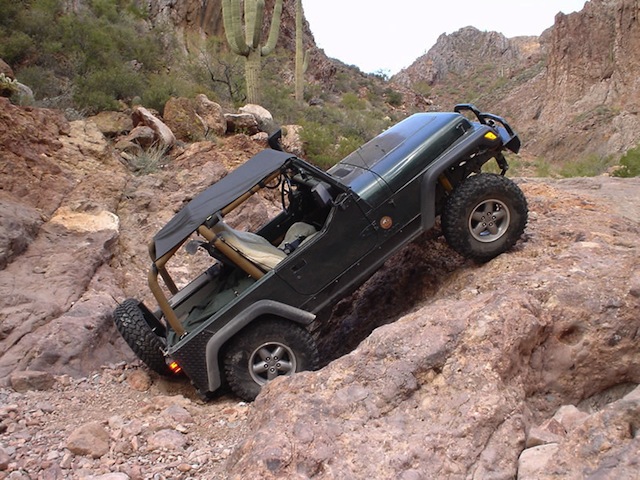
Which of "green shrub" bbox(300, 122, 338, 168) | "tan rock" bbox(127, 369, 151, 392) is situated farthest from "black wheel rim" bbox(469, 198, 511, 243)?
"green shrub" bbox(300, 122, 338, 168)

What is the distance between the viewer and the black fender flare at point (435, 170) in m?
4.62

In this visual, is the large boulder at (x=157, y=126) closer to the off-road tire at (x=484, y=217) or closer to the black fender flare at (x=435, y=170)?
the black fender flare at (x=435, y=170)

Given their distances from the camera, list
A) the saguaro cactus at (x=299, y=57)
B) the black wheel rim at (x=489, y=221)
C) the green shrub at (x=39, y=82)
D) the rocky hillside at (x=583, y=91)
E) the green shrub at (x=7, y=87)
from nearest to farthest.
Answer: the black wheel rim at (x=489, y=221), the green shrub at (x=7, y=87), the green shrub at (x=39, y=82), the saguaro cactus at (x=299, y=57), the rocky hillside at (x=583, y=91)

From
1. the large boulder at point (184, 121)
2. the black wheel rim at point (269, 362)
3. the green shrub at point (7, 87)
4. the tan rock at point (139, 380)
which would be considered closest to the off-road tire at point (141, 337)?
the tan rock at point (139, 380)

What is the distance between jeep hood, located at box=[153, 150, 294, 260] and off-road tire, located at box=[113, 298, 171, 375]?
0.62 m

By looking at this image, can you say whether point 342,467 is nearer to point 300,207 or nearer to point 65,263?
point 300,207

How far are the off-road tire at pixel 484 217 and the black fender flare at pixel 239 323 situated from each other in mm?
1441

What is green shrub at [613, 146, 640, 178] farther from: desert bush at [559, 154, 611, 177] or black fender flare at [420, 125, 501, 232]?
black fender flare at [420, 125, 501, 232]

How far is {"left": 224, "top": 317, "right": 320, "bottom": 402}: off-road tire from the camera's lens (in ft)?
14.1

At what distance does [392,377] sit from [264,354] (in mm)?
1402

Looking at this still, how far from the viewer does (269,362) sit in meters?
4.35

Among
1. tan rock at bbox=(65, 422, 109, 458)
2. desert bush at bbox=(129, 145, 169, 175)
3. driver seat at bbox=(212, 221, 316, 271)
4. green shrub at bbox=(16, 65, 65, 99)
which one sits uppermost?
green shrub at bbox=(16, 65, 65, 99)

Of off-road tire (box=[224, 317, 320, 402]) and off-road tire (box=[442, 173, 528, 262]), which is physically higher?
off-road tire (box=[442, 173, 528, 262])

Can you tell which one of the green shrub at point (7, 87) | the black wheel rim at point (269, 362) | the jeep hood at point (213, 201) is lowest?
the black wheel rim at point (269, 362)
